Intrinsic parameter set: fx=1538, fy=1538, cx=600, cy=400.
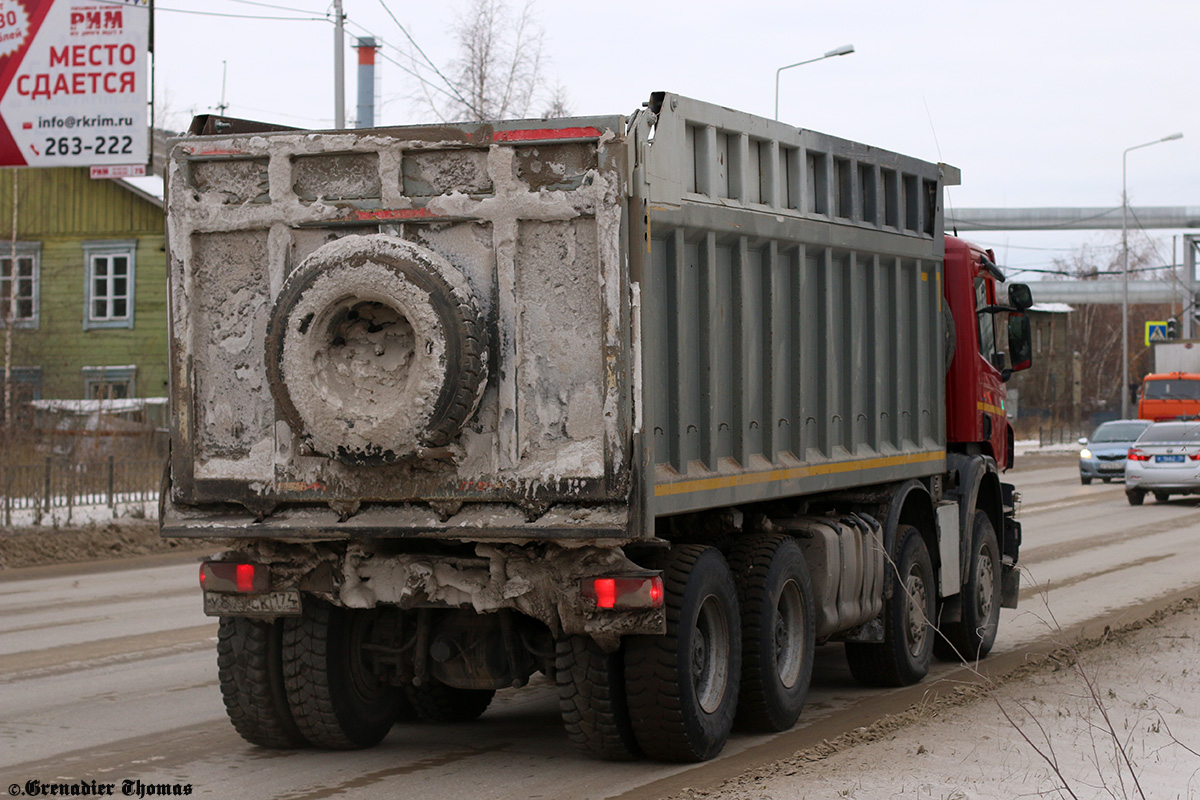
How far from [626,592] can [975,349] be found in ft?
18.1

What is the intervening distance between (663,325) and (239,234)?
219 cm

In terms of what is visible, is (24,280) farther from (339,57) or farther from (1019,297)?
(1019,297)

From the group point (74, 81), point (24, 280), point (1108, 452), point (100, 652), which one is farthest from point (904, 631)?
point (24, 280)

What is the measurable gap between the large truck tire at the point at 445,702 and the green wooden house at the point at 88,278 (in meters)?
34.8

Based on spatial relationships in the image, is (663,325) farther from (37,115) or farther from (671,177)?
(37,115)

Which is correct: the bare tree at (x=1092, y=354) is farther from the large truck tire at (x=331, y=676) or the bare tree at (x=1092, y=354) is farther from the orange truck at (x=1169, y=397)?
the large truck tire at (x=331, y=676)

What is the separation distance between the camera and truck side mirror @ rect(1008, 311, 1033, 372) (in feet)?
41.9

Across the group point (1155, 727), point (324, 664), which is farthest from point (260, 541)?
point (1155, 727)

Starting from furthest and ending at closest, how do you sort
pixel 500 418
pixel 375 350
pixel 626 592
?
pixel 375 350
pixel 500 418
pixel 626 592

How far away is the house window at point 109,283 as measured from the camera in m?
42.7

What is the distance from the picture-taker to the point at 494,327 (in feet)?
23.9

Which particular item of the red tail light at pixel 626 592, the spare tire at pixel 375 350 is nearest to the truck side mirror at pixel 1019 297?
the red tail light at pixel 626 592

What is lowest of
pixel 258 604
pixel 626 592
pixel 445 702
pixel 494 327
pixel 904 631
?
pixel 445 702

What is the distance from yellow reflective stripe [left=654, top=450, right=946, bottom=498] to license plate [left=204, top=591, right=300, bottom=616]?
1932 mm
